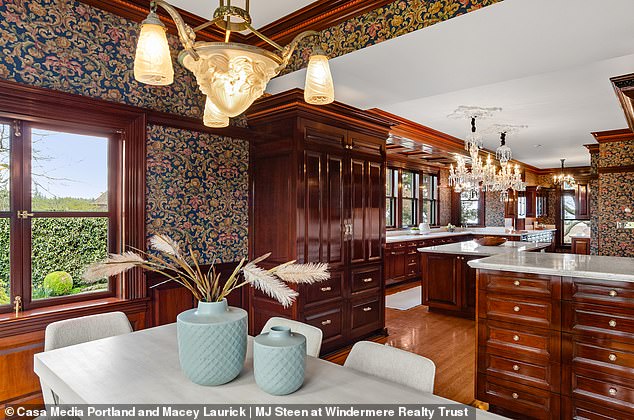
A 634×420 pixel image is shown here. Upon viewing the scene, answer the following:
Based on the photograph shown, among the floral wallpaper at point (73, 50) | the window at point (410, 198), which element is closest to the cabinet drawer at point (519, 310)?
the floral wallpaper at point (73, 50)

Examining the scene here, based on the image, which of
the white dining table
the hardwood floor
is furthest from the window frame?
the white dining table

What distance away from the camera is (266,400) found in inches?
48.8

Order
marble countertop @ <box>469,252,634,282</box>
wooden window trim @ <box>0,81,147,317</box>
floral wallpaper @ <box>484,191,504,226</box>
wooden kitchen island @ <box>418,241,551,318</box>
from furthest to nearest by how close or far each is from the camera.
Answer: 1. floral wallpaper @ <box>484,191,504,226</box>
2. wooden kitchen island @ <box>418,241,551,318</box>
3. wooden window trim @ <box>0,81,147,317</box>
4. marble countertop @ <box>469,252,634,282</box>

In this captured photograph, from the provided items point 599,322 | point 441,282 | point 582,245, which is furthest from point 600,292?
point 582,245

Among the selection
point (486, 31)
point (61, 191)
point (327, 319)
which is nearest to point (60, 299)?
point (61, 191)

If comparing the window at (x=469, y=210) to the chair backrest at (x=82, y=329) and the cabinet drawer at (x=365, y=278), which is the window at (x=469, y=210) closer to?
the cabinet drawer at (x=365, y=278)

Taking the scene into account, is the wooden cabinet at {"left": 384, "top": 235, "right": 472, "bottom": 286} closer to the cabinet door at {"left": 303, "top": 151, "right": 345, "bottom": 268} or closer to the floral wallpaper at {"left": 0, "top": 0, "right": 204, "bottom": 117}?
the cabinet door at {"left": 303, "top": 151, "right": 345, "bottom": 268}

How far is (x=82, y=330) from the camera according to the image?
2.02 meters

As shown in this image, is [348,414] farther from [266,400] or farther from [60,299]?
[60,299]

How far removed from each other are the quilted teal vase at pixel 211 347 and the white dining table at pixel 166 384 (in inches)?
1.7

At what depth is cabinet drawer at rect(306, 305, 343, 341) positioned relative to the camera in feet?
11.6

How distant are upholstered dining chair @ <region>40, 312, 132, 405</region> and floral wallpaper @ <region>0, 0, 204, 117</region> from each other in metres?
1.46

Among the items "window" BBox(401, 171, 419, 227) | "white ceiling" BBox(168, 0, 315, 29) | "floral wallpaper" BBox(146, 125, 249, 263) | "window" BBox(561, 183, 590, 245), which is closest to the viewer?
"white ceiling" BBox(168, 0, 315, 29)

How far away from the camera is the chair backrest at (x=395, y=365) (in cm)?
139
